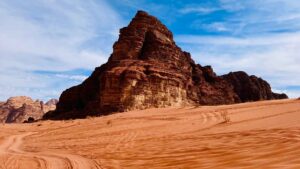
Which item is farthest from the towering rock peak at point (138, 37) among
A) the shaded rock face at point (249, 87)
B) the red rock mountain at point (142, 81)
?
the shaded rock face at point (249, 87)

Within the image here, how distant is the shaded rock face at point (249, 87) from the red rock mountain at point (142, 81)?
13.3 metres

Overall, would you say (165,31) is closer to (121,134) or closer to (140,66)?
Result: (140,66)

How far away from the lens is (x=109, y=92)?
39.3 meters

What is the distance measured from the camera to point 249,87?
74938mm

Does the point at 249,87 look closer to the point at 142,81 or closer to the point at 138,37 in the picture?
the point at 138,37

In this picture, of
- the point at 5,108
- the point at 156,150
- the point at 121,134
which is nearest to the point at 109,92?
the point at 121,134

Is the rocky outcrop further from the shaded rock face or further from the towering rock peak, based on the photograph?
the shaded rock face

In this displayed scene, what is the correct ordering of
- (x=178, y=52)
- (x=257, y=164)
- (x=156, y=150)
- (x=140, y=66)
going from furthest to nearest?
1. (x=178, y=52)
2. (x=140, y=66)
3. (x=156, y=150)
4. (x=257, y=164)

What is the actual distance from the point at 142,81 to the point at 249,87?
134 ft

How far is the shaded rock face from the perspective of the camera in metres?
74.3

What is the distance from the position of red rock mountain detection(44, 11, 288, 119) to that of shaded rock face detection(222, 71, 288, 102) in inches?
523

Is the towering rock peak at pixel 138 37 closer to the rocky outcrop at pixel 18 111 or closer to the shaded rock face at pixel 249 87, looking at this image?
the shaded rock face at pixel 249 87

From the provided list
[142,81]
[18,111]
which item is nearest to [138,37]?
[142,81]

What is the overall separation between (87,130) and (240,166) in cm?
1362
